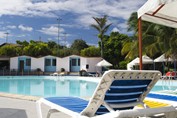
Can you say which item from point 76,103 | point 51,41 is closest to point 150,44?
point 76,103

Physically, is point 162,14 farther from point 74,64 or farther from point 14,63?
point 14,63

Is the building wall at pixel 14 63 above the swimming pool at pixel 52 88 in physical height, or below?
above

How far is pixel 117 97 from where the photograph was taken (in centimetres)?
275

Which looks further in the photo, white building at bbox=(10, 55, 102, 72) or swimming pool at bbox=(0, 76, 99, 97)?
white building at bbox=(10, 55, 102, 72)

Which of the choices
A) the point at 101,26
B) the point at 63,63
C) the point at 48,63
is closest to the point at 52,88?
the point at 63,63

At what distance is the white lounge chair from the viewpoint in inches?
95.3

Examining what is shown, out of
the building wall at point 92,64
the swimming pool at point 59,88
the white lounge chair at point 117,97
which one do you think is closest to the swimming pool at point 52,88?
the swimming pool at point 59,88

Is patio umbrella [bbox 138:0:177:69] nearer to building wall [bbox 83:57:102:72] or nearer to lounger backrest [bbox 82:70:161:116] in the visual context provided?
lounger backrest [bbox 82:70:161:116]

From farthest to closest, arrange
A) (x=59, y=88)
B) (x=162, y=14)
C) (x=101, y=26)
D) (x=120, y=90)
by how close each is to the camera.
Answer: (x=101, y=26), (x=59, y=88), (x=162, y=14), (x=120, y=90)

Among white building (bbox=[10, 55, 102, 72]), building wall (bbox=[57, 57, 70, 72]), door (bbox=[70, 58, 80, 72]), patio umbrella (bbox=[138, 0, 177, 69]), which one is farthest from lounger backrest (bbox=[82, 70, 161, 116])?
door (bbox=[70, 58, 80, 72])

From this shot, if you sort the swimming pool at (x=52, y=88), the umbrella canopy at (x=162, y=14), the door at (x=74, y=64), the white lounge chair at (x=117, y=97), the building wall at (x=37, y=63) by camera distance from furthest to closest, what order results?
the door at (x=74, y=64) < the building wall at (x=37, y=63) < the swimming pool at (x=52, y=88) < the umbrella canopy at (x=162, y=14) < the white lounge chair at (x=117, y=97)

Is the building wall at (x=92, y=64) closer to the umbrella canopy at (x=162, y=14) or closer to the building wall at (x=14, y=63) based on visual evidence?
the building wall at (x=14, y=63)

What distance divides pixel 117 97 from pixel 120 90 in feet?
0.32

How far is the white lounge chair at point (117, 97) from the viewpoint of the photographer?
242cm
